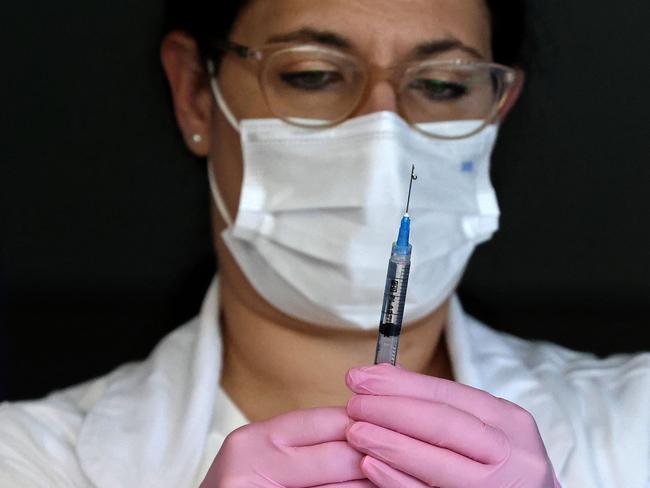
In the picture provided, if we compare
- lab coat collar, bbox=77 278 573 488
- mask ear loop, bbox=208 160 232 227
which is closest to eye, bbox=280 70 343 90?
mask ear loop, bbox=208 160 232 227

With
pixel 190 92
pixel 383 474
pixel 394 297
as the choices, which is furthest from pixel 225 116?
pixel 383 474

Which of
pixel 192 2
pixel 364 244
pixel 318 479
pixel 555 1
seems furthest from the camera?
pixel 555 1

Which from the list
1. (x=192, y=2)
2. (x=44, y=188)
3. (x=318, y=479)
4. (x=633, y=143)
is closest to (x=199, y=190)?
(x=44, y=188)

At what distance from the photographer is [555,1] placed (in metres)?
2.06

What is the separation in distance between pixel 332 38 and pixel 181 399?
1.86 feet

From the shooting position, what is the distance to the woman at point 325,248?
57.2 inches

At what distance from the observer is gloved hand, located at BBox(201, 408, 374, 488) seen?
114 cm

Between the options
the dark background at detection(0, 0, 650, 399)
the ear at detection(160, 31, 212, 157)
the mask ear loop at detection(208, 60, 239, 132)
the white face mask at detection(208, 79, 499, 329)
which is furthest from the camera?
the dark background at detection(0, 0, 650, 399)

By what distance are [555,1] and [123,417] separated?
1.15 meters

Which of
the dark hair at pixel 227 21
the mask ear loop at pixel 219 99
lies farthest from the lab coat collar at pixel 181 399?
the dark hair at pixel 227 21

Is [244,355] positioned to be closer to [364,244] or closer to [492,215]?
[364,244]

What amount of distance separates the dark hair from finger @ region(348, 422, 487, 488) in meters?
0.72

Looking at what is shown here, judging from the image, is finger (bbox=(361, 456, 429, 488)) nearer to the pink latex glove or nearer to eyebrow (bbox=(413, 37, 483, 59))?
the pink latex glove

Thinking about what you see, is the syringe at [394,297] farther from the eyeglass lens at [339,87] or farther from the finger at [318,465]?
the eyeglass lens at [339,87]
